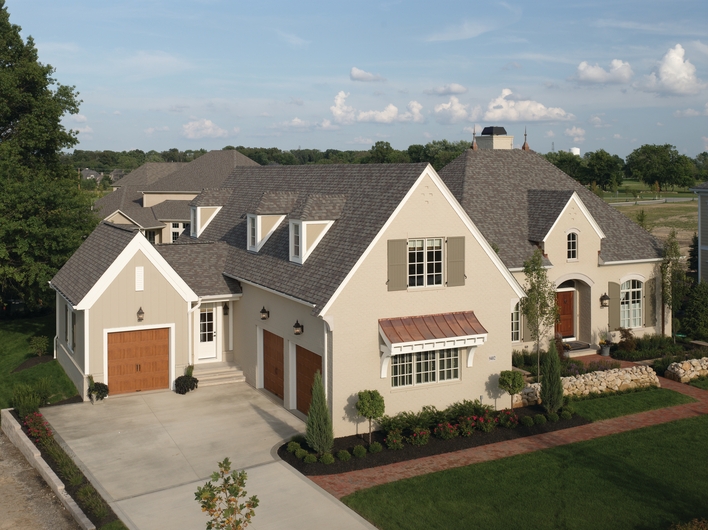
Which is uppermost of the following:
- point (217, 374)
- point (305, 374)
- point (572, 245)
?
point (572, 245)

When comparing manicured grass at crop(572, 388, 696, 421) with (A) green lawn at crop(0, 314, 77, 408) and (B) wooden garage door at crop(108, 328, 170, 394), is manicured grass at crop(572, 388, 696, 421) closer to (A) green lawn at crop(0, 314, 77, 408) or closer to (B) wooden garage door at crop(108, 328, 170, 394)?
(B) wooden garage door at crop(108, 328, 170, 394)

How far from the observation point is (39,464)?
18.5 m

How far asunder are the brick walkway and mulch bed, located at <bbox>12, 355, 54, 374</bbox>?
621 inches

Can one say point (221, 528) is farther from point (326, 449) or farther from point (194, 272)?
point (194, 272)

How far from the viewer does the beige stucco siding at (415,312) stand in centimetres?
2019

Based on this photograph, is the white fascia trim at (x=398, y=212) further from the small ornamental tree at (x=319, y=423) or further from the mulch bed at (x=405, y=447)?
the mulch bed at (x=405, y=447)

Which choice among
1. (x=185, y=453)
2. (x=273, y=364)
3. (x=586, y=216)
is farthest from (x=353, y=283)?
(x=586, y=216)

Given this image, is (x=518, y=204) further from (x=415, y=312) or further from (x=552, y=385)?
(x=415, y=312)

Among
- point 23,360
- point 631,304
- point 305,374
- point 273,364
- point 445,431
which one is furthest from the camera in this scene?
point 631,304

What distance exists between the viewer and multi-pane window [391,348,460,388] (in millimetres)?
20969

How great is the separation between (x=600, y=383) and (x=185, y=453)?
13.7 metres

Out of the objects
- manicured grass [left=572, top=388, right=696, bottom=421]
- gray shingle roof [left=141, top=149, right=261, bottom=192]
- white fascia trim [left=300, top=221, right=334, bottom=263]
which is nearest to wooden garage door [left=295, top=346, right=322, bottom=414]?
white fascia trim [left=300, top=221, right=334, bottom=263]

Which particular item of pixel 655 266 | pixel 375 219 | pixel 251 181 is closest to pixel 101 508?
pixel 375 219

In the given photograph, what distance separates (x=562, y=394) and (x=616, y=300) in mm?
9727
